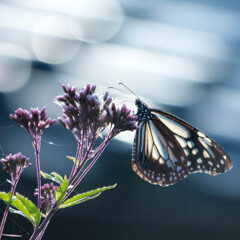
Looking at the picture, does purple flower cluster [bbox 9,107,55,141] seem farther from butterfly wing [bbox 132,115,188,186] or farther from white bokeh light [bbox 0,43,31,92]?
white bokeh light [bbox 0,43,31,92]

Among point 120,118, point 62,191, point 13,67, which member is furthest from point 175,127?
point 13,67

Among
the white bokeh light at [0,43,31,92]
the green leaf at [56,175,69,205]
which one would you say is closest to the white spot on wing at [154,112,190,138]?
the green leaf at [56,175,69,205]

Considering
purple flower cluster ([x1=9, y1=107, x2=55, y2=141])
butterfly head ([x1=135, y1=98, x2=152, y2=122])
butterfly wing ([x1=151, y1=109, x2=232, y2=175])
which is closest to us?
purple flower cluster ([x1=9, y1=107, x2=55, y2=141])

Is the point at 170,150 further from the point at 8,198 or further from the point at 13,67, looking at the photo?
the point at 13,67

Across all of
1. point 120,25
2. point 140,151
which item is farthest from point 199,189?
point 140,151

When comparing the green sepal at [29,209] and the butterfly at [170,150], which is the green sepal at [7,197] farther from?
the butterfly at [170,150]

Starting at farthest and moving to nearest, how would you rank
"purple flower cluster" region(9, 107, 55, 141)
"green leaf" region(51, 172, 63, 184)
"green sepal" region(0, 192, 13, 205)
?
"purple flower cluster" region(9, 107, 55, 141) < "green leaf" region(51, 172, 63, 184) < "green sepal" region(0, 192, 13, 205)

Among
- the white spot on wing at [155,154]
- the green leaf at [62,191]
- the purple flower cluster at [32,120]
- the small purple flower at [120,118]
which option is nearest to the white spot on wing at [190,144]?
the white spot on wing at [155,154]
